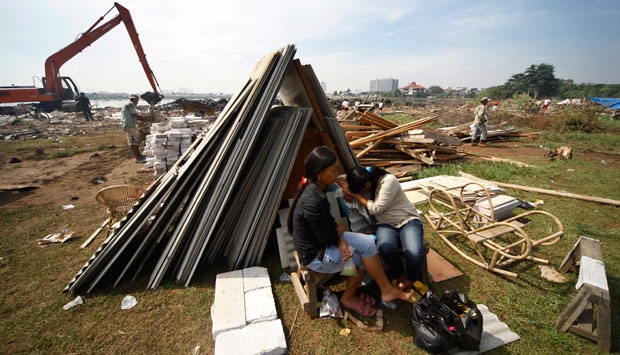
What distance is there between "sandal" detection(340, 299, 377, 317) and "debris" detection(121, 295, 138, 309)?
8.45 ft

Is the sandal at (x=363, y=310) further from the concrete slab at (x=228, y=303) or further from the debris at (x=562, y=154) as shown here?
the debris at (x=562, y=154)

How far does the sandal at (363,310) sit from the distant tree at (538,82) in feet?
213

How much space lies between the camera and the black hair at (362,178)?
3.03 metres

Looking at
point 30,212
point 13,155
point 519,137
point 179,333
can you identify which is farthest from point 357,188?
point 13,155

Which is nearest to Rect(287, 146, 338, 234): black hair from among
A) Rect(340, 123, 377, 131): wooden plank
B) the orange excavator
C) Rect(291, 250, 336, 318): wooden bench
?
Rect(291, 250, 336, 318): wooden bench

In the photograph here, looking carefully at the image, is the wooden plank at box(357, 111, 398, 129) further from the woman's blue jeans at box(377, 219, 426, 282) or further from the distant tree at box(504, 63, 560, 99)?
the distant tree at box(504, 63, 560, 99)

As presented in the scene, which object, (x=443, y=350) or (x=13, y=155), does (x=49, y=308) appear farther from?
(x=13, y=155)

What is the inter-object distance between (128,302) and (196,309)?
0.89 metres

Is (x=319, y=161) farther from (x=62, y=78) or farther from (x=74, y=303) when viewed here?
(x=62, y=78)

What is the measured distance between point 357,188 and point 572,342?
2.63 m

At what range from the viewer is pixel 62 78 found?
22.4 metres

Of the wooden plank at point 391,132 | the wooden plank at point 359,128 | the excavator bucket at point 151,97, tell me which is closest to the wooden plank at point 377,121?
the wooden plank at point 359,128

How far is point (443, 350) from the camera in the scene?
2299 mm

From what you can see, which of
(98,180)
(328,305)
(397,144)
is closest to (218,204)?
(328,305)
